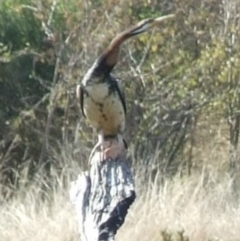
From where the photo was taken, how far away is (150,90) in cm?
1106

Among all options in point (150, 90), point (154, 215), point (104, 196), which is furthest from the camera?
point (150, 90)

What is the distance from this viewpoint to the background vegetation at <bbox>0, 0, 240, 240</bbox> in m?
10.8

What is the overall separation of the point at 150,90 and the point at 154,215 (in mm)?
2431

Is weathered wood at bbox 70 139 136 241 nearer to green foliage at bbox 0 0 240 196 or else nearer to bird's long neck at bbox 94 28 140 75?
bird's long neck at bbox 94 28 140 75

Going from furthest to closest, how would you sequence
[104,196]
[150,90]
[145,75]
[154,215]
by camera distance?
[150,90] < [145,75] < [154,215] < [104,196]

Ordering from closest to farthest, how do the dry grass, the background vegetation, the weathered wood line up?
1. the weathered wood
2. the dry grass
3. the background vegetation

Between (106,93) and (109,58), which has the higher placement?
(109,58)

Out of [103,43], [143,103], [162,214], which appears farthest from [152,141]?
[162,214]

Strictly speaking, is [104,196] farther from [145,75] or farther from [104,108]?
[145,75]

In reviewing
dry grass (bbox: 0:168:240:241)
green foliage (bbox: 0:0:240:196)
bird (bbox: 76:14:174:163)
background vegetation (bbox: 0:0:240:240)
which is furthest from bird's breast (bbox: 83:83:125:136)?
green foliage (bbox: 0:0:240:196)

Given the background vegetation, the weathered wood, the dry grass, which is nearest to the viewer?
the weathered wood

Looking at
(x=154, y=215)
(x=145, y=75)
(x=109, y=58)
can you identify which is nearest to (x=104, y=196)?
(x=109, y=58)

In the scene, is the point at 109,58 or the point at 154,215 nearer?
the point at 109,58

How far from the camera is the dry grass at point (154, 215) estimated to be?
28.2 feet
